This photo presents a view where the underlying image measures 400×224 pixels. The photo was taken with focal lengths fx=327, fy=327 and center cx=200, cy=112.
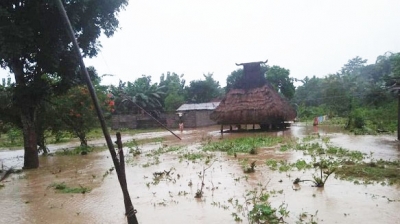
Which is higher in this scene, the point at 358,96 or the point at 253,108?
the point at 358,96

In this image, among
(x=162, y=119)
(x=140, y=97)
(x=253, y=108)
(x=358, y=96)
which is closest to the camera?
(x=253, y=108)

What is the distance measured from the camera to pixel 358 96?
34.2 meters

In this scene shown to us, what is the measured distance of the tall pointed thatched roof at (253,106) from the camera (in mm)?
24016

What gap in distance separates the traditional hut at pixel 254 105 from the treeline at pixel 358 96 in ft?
17.2

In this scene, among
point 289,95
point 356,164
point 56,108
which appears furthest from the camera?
point 289,95

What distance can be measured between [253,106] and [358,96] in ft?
52.3

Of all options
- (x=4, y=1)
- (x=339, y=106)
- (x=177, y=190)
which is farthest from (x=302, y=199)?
(x=339, y=106)

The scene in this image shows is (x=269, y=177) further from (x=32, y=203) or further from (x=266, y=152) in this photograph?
(x=32, y=203)

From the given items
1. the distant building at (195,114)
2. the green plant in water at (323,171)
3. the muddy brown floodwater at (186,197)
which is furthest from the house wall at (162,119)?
the green plant in water at (323,171)

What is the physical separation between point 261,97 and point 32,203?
1931 centimetres

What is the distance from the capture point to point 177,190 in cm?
790

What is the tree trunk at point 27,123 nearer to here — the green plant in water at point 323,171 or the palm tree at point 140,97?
the green plant in water at point 323,171

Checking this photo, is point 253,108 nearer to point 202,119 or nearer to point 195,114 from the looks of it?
point 195,114

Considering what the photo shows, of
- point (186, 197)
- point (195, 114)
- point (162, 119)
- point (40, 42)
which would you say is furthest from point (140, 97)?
point (186, 197)
